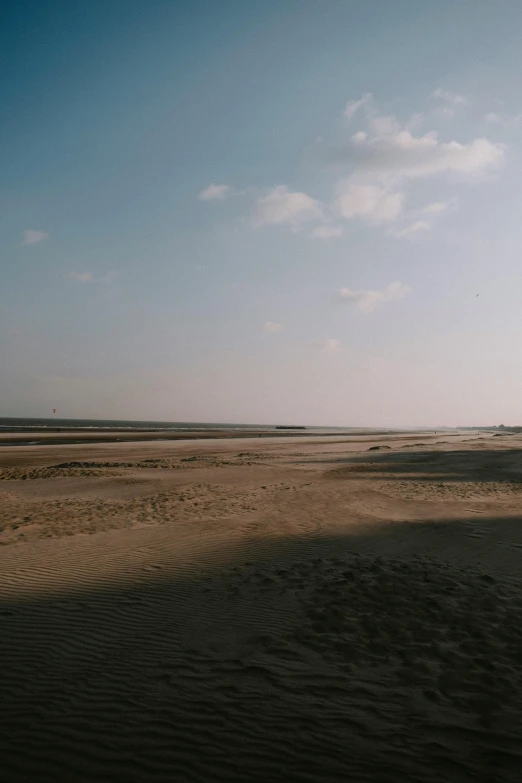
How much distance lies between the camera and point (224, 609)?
656 cm

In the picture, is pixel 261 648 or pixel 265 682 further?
pixel 261 648

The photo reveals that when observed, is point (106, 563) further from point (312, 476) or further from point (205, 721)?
point (312, 476)

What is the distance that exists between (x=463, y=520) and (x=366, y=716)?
9.65m

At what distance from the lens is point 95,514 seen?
1343cm

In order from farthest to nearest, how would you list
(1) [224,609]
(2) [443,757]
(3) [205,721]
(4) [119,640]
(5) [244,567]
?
(5) [244,567] → (1) [224,609] → (4) [119,640] → (3) [205,721] → (2) [443,757]

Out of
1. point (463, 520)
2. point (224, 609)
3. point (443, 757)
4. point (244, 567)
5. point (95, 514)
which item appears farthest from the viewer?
point (95, 514)

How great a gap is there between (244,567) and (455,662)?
14.4ft

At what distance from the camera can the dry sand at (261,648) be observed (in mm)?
3609

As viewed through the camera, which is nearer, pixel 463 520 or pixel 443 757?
pixel 443 757

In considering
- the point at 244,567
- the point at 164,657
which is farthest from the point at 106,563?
the point at 164,657

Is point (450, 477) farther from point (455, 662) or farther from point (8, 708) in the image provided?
point (8, 708)

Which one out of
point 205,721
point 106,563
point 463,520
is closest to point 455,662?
point 205,721

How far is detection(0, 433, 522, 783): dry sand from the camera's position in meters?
3.61

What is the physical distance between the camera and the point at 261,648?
5355 millimetres
